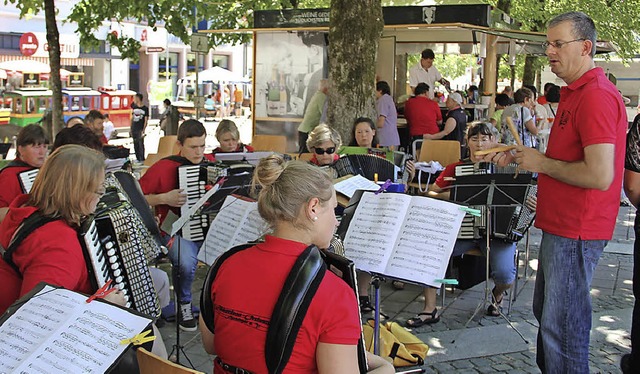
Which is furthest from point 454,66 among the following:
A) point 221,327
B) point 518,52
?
point 221,327

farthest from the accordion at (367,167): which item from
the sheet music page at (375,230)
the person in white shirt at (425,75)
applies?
the person in white shirt at (425,75)

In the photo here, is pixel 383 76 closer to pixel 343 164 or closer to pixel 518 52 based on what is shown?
pixel 518 52

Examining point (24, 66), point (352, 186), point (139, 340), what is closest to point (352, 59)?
point (352, 186)

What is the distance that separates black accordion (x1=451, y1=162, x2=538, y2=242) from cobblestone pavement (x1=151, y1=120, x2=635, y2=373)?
2.41 ft

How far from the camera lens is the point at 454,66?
50906 mm

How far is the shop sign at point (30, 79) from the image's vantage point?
1139 inches

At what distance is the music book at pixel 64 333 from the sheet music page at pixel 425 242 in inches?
73.9

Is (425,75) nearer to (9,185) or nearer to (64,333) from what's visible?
(9,185)

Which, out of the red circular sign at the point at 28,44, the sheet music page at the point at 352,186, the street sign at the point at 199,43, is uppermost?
the red circular sign at the point at 28,44

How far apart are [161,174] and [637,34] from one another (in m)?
20.4

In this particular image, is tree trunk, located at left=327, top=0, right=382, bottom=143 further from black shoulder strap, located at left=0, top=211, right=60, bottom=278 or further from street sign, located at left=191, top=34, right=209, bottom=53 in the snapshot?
street sign, located at left=191, top=34, right=209, bottom=53

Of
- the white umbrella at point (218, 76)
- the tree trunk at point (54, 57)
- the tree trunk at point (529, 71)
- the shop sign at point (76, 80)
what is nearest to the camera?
the tree trunk at point (54, 57)

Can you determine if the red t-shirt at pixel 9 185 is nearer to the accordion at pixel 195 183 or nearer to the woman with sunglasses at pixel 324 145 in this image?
the accordion at pixel 195 183

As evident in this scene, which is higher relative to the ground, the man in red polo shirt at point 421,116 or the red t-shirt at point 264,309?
the man in red polo shirt at point 421,116
